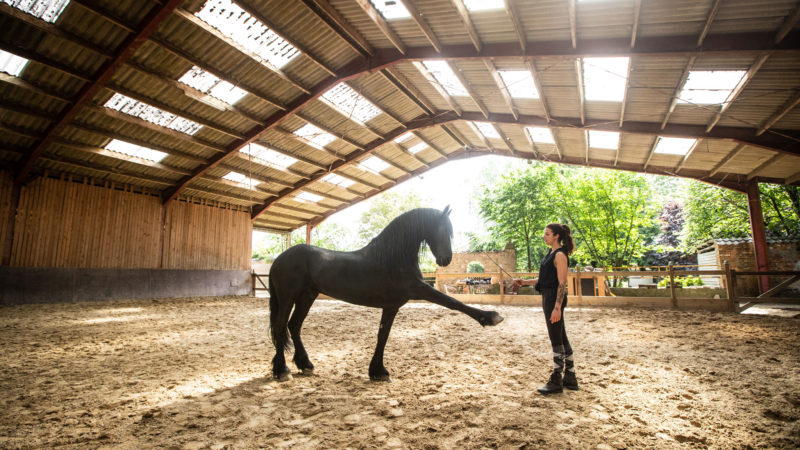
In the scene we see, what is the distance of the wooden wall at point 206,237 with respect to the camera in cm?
1394

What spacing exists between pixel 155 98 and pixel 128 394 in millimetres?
9030

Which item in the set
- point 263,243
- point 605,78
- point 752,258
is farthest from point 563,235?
point 263,243

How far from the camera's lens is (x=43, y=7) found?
21.4 feet

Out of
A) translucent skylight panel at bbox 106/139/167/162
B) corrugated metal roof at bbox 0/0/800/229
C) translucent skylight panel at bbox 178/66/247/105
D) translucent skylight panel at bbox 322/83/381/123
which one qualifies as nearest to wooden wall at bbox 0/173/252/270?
corrugated metal roof at bbox 0/0/800/229

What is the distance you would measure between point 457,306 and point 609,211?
17355 mm

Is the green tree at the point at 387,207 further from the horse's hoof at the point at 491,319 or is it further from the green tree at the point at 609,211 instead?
the horse's hoof at the point at 491,319

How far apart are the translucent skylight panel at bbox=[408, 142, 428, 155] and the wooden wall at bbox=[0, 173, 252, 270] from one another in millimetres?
9091

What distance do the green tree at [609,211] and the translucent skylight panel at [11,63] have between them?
20.0m

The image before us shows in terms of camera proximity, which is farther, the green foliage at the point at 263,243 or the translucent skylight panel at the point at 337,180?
the green foliage at the point at 263,243

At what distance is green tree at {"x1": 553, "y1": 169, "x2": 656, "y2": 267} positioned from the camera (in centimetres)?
1692

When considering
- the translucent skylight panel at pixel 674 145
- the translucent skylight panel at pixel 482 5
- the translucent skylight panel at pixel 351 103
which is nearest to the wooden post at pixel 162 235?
the translucent skylight panel at pixel 351 103

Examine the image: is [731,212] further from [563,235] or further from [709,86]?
[563,235]

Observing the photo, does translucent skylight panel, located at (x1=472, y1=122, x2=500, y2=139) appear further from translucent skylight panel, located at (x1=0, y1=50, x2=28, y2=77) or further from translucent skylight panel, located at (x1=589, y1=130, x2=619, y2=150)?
translucent skylight panel, located at (x1=0, y1=50, x2=28, y2=77)

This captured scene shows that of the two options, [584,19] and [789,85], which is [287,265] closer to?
[584,19]
